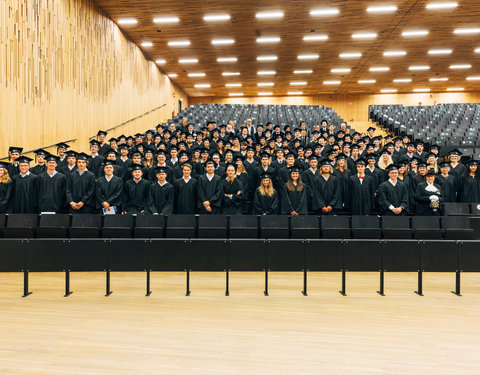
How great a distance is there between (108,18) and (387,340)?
12.1 meters

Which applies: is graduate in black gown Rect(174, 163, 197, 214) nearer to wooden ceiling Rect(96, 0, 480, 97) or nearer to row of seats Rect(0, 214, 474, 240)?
row of seats Rect(0, 214, 474, 240)

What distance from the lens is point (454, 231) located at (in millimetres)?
4793

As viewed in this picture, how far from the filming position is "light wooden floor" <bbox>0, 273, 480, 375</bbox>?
2.68 m

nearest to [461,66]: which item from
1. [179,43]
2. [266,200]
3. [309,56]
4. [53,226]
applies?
[309,56]

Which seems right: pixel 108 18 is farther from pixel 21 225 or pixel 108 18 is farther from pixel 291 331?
pixel 291 331

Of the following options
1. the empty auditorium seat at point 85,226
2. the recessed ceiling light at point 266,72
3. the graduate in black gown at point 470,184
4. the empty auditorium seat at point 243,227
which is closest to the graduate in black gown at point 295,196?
the empty auditorium seat at point 243,227

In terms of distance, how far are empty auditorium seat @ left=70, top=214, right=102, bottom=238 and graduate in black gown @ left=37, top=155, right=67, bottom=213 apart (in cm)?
87

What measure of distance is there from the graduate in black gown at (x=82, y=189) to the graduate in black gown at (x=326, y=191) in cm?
372

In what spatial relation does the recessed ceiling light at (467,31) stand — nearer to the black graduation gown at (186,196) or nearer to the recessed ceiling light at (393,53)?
the recessed ceiling light at (393,53)

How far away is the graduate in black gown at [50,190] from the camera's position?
17.9 ft

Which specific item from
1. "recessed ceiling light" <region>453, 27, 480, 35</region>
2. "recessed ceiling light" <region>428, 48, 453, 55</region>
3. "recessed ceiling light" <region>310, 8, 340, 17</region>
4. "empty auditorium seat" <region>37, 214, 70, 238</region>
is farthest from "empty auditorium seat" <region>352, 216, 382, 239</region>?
"recessed ceiling light" <region>428, 48, 453, 55</region>

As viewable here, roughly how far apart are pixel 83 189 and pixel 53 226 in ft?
3.24

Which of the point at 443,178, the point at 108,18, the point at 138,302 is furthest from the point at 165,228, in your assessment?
the point at 108,18

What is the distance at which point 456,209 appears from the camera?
5789mm
